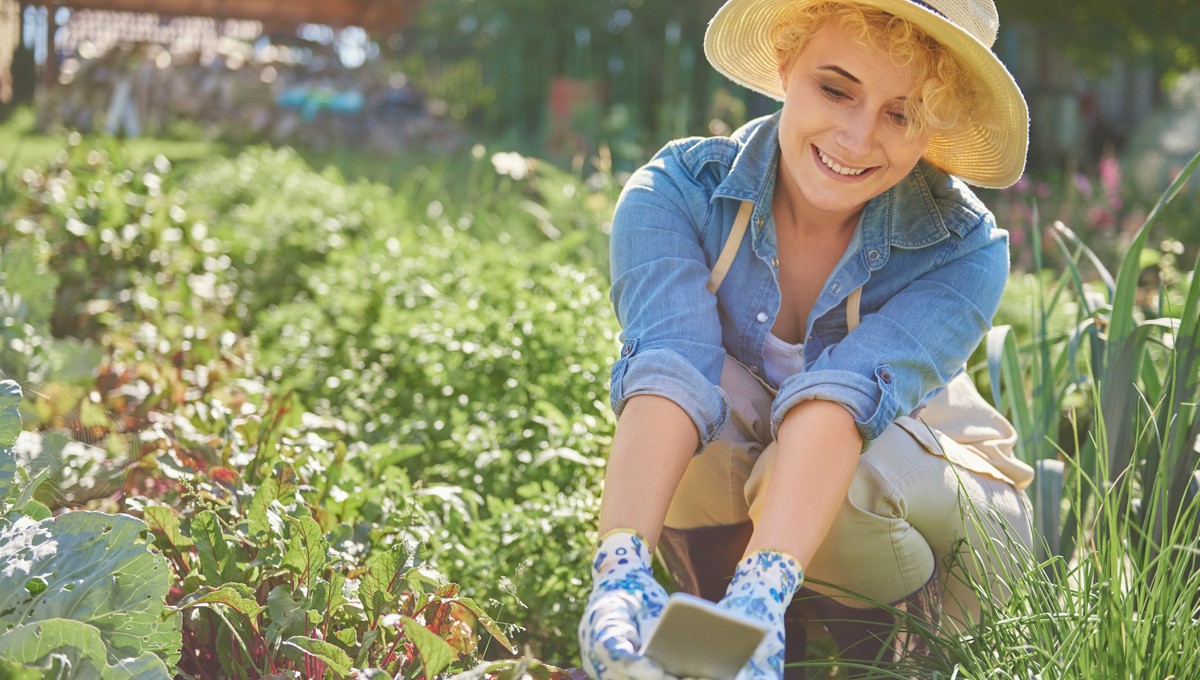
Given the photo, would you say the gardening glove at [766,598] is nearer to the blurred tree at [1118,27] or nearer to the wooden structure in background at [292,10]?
the blurred tree at [1118,27]

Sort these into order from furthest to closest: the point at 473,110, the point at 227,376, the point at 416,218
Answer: the point at 473,110 < the point at 416,218 < the point at 227,376

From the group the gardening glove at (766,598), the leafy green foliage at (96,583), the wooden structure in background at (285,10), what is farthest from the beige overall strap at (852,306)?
the wooden structure in background at (285,10)

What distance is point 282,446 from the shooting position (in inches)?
91.6

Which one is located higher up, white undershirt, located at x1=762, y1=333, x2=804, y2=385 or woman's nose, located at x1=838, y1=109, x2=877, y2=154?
woman's nose, located at x1=838, y1=109, x2=877, y2=154

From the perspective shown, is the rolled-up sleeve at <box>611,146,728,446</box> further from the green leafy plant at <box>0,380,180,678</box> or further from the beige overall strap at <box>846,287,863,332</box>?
the green leafy plant at <box>0,380,180,678</box>

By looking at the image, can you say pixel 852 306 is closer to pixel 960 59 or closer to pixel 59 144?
pixel 960 59

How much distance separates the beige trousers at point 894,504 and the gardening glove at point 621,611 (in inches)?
13.4

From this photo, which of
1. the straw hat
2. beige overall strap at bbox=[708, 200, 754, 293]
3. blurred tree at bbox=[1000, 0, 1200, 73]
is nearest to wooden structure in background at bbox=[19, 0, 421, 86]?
blurred tree at bbox=[1000, 0, 1200, 73]

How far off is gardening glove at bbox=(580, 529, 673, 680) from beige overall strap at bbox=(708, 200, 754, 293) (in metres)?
0.60

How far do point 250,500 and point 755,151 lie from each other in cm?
103

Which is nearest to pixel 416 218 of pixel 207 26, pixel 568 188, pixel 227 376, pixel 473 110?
pixel 568 188

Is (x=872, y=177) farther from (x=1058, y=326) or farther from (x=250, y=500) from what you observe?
(x=1058, y=326)

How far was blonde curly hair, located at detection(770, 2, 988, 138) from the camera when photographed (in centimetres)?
184

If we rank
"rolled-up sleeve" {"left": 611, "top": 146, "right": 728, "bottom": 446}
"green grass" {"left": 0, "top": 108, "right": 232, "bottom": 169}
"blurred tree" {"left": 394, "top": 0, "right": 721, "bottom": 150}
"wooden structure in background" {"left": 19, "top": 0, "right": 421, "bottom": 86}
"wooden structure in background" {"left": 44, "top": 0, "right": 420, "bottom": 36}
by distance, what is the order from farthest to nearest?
"wooden structure in background" {"left": 44, "top": 0, "right": 420, "bottom": 36} → "wooden structure in background" {"left": 19, "top": 0, "right": 421, "bottom": 86} → "blurred tree" {"left": 394, "top": 0, "right": 721, "bottom": 150} → "green grass" {"left": 0, "top": 108, "right": 232, "bottom": 169} → "rolled-up sleeve" {"left": 611, "top": 146, "right": 728, "bottom": 446}
